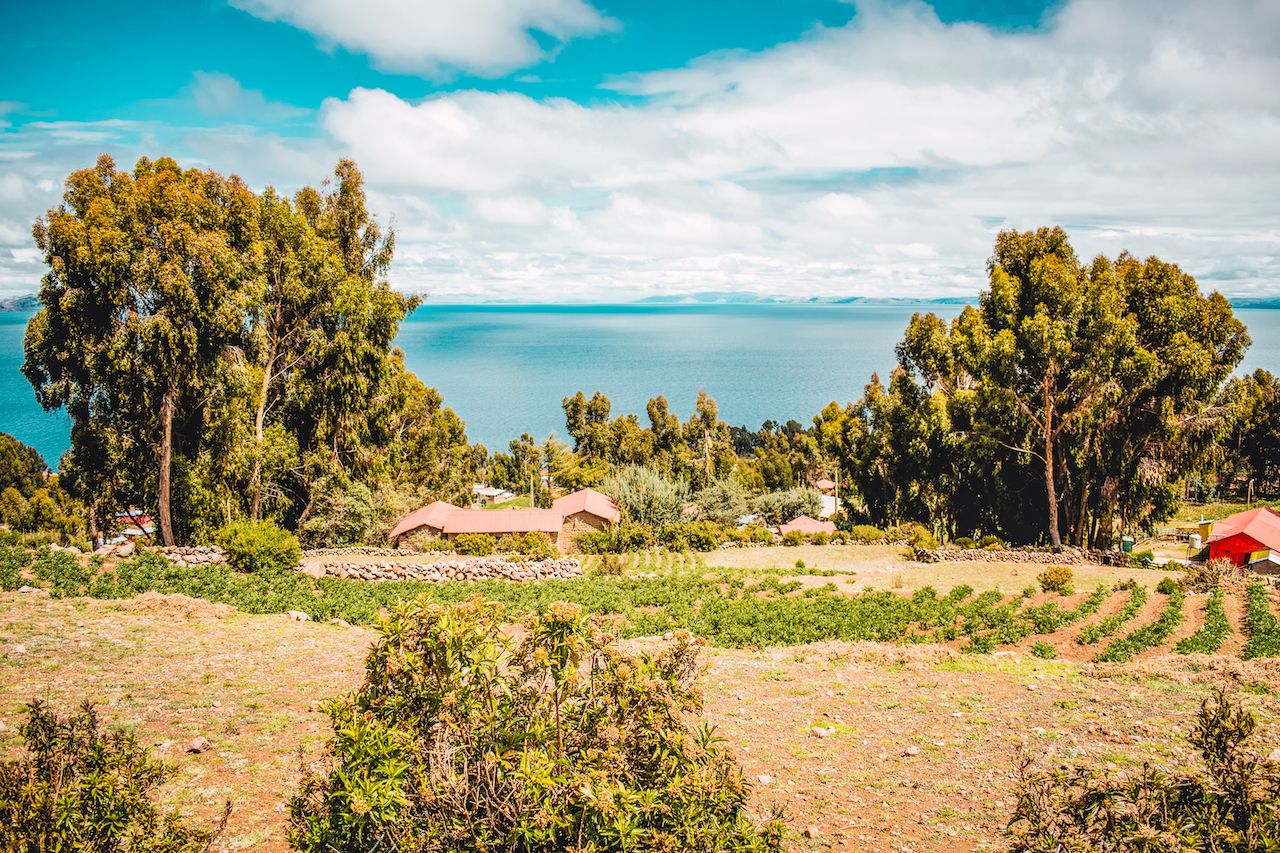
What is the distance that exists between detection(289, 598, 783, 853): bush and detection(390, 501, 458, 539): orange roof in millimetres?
33424

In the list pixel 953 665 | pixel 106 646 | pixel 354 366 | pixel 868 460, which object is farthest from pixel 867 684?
pixel 868 460

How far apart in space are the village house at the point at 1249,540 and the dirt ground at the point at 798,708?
63.2 feet

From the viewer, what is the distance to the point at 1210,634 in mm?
14719

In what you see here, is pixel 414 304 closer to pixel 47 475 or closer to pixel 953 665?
pixel 953 665

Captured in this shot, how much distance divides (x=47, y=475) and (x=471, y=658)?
78.9 meters

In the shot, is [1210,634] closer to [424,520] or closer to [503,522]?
[503,522]

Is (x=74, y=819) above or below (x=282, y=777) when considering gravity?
above

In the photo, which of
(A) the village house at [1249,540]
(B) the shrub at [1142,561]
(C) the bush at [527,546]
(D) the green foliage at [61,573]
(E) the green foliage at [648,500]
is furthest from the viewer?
(E) the green foliage at [648,500]

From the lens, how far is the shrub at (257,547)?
19.5m

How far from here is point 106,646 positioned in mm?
11352

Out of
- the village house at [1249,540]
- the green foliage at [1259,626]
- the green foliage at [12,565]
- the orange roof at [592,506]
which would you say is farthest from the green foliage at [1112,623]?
the orange roof at [592,506]

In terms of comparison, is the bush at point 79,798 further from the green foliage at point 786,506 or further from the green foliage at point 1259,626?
the green foliage at point 786,506

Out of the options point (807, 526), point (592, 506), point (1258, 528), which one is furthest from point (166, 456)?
point (1258, 528)

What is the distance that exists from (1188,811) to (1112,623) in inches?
526
